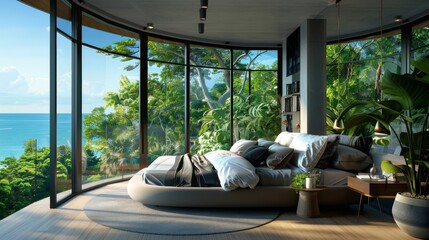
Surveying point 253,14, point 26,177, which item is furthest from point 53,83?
point 253,14

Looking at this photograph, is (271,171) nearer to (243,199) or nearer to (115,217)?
(243,199)

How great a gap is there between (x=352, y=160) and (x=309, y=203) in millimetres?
864

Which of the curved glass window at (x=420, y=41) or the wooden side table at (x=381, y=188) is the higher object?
the curved glass window at (x=420, y=41)

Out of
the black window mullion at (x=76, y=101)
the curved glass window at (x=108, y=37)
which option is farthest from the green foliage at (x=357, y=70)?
the black window mullion at (x=76, y=101)

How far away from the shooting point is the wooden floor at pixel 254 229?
12.6 feet

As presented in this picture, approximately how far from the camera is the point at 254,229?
13.4 ft

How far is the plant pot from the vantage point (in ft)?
11.9

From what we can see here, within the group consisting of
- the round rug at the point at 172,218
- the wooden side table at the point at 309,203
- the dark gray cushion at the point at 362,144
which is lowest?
the round rug at the point at 172,218

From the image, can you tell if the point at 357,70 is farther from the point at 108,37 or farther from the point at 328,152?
the point at 108,37

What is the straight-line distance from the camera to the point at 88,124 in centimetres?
645

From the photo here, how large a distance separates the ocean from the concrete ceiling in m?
1.94

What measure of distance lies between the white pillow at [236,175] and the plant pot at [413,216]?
156cm

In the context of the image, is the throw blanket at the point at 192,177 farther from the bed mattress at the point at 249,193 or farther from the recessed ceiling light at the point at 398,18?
the recessed ceiling light at the point at 398,18

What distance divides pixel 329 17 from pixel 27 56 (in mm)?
4900
